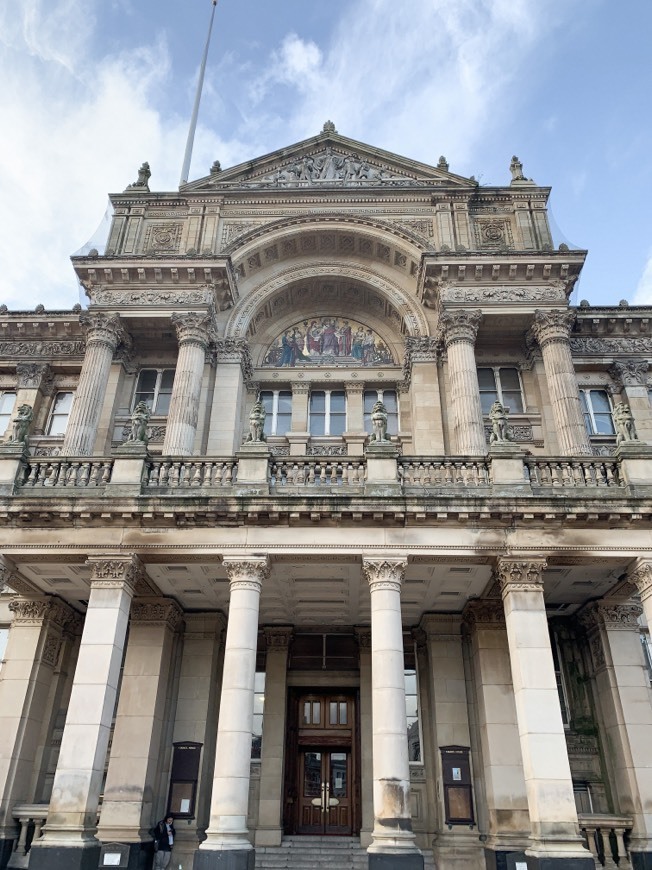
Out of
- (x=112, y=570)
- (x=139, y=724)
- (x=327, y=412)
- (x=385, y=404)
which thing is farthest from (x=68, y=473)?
(x=385, y=404)

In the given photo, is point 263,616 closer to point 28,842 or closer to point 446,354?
point 28,842

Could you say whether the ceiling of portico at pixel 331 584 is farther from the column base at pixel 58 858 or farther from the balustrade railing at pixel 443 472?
the column base at pixel 58 858

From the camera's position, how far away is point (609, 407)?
23.1 meters

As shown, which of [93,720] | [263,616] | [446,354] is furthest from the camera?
[446,354]

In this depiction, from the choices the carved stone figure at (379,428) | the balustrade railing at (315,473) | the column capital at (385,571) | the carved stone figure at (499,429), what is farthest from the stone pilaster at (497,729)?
the carved stone figure at (379,428)

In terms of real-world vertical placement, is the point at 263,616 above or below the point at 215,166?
below

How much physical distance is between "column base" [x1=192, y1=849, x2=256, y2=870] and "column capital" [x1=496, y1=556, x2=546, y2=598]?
7.61 meters

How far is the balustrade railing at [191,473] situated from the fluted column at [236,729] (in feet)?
A: 6.97

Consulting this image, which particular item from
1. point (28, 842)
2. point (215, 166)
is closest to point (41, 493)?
point (28, 842)

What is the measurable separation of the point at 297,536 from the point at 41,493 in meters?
6.17

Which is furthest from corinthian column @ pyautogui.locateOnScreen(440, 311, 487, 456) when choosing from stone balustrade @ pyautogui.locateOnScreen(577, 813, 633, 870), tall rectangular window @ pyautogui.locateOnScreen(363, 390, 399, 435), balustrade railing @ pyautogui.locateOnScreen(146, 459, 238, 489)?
stone balustrade @ pyautogui.locateOnScreen(577, 813, 633, 870)

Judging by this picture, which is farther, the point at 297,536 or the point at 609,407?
the point at 609,407

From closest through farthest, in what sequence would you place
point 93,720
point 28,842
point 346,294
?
point 93,720 < point 28,842 < point 346,294

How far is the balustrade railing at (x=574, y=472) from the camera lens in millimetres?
15812
